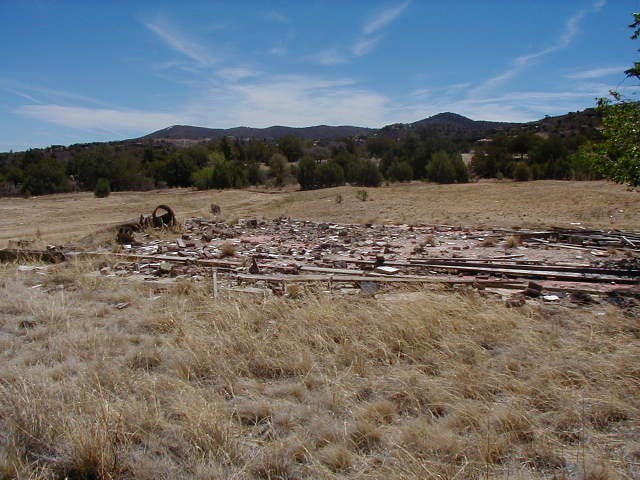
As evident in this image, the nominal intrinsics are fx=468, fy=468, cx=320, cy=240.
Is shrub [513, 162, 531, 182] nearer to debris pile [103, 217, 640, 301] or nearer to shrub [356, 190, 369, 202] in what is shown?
shrub [356, 190, 369, 202]

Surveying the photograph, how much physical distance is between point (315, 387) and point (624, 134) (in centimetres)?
692

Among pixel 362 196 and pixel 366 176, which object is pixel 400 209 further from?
pixel 366 176

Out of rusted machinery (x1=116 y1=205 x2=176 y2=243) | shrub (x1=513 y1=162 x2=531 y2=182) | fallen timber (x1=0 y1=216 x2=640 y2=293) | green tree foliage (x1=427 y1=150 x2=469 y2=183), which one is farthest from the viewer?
green tree foliage (x1=427 y1=150 x2=469 y2=183)

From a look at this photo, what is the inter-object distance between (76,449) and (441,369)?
260cm

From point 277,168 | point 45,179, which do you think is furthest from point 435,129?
point 45,179

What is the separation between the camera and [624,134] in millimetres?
7539

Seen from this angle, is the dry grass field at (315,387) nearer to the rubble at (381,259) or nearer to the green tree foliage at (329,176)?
the rubble at (381,259)

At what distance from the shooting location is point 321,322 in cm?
462

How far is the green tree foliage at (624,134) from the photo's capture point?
24.4 ft

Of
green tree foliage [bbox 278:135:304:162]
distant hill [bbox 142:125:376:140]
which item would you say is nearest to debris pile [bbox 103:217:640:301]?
green tree foliage [bbox 278:135:304:162]

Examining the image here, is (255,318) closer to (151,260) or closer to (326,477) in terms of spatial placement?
(326,477)

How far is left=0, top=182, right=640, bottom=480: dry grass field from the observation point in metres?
2.67

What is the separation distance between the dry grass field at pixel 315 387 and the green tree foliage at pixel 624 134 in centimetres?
368

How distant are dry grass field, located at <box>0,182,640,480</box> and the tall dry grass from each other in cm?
1
